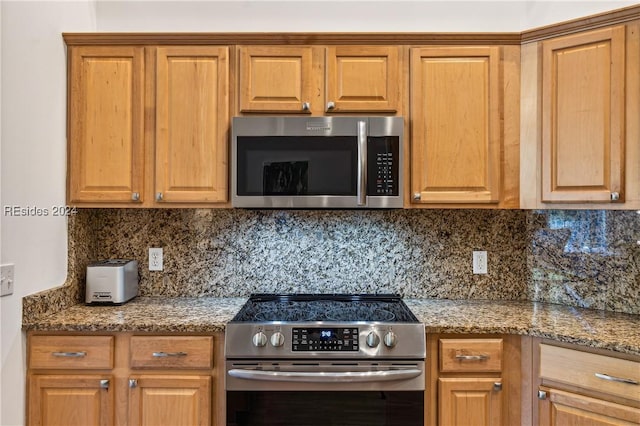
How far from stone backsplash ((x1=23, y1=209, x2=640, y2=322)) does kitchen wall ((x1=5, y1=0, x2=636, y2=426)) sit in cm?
42

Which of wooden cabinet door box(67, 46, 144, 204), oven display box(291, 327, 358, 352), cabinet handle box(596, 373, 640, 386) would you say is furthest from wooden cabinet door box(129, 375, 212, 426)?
cabinet handle box(596, 373, 640, 386)

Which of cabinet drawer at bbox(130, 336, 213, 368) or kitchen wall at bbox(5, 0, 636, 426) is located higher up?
kitchen wall at bbox(5, 0, 636, 426)

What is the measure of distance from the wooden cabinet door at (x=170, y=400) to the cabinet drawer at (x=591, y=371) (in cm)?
137

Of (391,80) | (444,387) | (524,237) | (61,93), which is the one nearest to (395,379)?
(444,387)

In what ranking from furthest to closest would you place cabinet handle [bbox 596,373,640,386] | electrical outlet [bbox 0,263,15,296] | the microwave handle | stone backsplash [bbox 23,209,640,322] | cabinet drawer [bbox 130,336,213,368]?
stone backsplash [bbox 23,209,640,322] → the microwave handle → cabinet drawer [bbox 130,336,213,368] → electrical outlet [bbox 0,263,15,296] → cabinet handle [bbox 596,373,640,386]

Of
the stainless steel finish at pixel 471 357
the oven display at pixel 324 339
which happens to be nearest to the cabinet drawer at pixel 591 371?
the stainless steel finish at pixel 471 357

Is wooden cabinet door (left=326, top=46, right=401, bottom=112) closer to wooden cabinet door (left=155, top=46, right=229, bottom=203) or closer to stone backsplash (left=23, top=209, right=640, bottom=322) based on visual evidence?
wooden cabinet door (left=155, top=46, right=229, bottom=203)

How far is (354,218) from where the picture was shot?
2258 millimetres

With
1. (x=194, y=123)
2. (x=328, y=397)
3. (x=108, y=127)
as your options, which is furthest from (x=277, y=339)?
(x=108, y=127)

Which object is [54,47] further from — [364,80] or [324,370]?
[324,370]

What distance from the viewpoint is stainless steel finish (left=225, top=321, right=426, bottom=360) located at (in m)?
1.62

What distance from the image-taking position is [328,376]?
1596mm

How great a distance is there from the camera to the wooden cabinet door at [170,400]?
1.66 m

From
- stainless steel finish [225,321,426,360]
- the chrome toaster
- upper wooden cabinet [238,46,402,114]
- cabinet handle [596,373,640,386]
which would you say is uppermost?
upper wooden cabinet [238,46,402,114]
